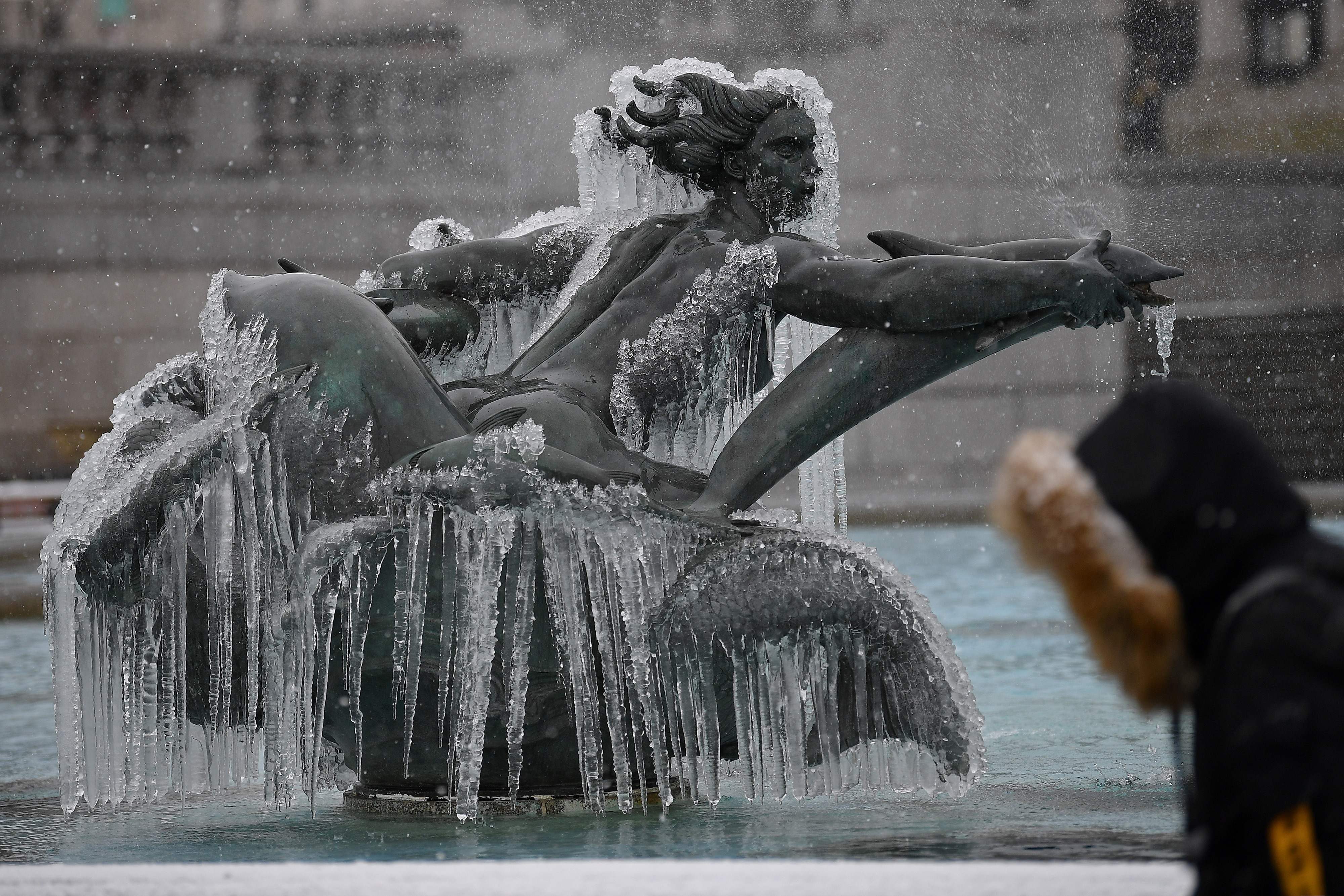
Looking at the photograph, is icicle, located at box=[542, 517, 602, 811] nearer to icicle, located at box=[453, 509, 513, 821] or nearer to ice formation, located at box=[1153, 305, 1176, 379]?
icicle, located at box=[453, 509, 513, 821]

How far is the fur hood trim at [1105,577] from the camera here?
1.26 metres

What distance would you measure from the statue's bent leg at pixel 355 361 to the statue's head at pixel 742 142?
2.83 ft

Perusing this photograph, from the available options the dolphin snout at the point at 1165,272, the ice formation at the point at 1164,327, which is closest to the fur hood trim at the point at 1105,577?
the dolphin snout at the point at 1165,272

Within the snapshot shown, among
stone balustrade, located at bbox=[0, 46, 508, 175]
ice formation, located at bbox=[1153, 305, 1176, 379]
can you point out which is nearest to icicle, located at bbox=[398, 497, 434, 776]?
ice formation, located at bbox=[1153, 305, 1176, 379]

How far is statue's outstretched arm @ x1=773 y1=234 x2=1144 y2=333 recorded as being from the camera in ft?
10.9

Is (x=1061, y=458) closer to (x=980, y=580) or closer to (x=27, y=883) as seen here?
(x=27, y=883)

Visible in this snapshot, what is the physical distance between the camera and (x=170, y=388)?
341cm

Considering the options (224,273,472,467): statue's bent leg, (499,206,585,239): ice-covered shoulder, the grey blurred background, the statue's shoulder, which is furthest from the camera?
the grey blurred background

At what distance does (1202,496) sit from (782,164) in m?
2.51

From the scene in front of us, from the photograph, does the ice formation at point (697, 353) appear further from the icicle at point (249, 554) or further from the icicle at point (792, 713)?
the icicle at point (249, 554)

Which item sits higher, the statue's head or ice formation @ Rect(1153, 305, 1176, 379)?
the statue's head

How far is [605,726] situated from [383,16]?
15.8 metres

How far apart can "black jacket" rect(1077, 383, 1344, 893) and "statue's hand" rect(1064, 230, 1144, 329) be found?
2.09 metres

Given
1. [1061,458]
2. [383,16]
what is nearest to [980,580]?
[1061,458]
